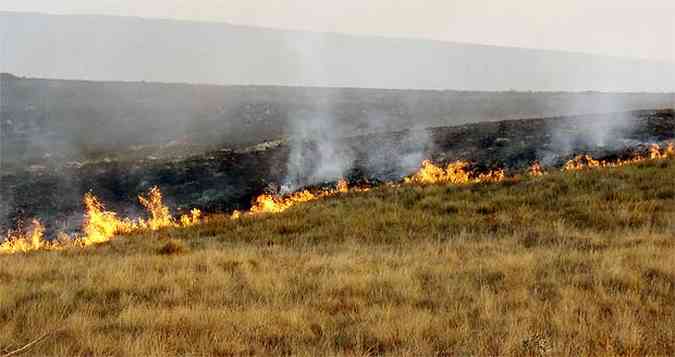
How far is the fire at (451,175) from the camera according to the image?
20.5 m

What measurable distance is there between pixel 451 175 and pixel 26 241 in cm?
1405

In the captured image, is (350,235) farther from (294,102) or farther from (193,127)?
(294,102)

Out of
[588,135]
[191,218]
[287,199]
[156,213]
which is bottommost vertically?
[191,218]

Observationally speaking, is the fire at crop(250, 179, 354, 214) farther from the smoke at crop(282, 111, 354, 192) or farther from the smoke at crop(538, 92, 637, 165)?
the smoke at crop(538, 92, 637, 165)

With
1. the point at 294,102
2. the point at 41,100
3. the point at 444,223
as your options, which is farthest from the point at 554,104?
the point at 41,100

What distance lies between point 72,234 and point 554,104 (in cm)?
3233

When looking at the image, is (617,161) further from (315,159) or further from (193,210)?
(193,210)

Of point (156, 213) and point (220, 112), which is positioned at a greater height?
point (220, 112)

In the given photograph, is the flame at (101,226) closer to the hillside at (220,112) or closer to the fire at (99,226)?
the fire at (99,226)

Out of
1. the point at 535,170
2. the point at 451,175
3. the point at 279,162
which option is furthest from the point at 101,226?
the point at 535,170

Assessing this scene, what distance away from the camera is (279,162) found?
81.9 ft

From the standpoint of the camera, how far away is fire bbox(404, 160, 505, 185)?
20484mm

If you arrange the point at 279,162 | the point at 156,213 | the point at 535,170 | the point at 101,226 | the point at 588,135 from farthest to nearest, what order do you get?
the point at 279,162 → the point at 588,135 → the point at 535,170 → the point at 156,213 → the point at 101,226

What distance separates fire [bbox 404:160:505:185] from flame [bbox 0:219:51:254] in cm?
1201
